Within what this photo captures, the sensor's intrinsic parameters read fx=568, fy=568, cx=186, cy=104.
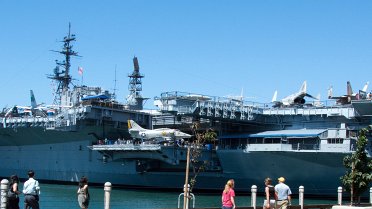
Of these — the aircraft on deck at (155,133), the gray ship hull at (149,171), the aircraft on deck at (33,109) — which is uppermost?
the aircraft on deck at (33,109)

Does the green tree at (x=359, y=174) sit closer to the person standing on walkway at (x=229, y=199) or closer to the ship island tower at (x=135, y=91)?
the person standing on walkway at (x=229, y=199)

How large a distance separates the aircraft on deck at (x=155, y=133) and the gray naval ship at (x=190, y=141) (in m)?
0.42

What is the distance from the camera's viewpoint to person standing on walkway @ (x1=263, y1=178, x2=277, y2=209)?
47.7 ft

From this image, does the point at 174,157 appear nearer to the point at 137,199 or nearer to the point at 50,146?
the point at 137,199

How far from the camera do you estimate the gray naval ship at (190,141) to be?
35.5 m

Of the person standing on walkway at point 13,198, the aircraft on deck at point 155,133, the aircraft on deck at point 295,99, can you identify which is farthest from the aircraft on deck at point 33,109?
the person standing on walkway at point 13,198

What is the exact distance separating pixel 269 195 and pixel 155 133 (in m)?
26.2

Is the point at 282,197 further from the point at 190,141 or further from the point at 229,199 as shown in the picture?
the point at 190,141

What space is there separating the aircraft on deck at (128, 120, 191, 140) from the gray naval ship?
16.5 inches

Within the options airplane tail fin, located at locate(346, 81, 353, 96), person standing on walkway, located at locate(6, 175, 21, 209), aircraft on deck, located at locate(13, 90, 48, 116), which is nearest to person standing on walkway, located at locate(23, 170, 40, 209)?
person standing on walkway, located at locate(6, 175, 21, 209)

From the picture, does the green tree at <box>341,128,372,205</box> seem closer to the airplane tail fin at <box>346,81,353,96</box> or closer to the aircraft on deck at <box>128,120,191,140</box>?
the airplane tail fin at <box>346,81,353,96</box>

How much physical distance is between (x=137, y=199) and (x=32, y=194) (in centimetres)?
2014

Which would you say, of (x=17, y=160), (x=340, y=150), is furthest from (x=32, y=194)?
(x=17, y=160)

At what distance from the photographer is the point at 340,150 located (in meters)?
33.8
